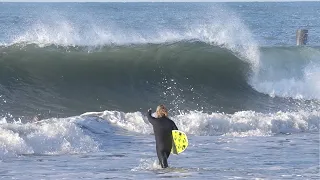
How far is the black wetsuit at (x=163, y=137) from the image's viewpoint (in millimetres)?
13406

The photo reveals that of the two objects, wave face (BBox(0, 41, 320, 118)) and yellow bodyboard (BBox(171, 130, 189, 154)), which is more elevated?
wave face (BBox(0, 41, 320, 118))

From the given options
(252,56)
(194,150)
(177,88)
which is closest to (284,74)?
(252,56)

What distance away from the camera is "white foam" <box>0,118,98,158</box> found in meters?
14.8

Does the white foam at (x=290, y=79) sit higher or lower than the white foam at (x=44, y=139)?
higher

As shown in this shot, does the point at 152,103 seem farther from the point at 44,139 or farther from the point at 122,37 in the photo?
the point at 44,139

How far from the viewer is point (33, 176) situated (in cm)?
1258

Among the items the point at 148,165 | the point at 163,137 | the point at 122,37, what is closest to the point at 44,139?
the point at 148,165

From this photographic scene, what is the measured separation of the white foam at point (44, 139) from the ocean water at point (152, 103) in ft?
0.08

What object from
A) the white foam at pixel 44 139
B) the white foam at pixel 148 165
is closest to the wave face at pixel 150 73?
the white foam at pixel 44 139

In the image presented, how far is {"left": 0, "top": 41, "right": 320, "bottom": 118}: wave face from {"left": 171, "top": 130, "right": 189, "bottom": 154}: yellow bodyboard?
23.3 ft

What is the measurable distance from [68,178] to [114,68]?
1230 centimetres

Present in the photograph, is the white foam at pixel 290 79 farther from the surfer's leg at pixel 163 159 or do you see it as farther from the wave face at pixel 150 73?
the surfer's leg at pixel 163 159

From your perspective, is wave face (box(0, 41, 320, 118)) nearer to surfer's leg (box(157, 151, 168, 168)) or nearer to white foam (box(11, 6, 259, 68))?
white foam (box(11, 6, 259, 68))

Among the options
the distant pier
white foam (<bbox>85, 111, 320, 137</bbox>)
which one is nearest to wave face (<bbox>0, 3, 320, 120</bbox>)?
white foam (<bbox>85, 111, 320, 137</bbox>)
